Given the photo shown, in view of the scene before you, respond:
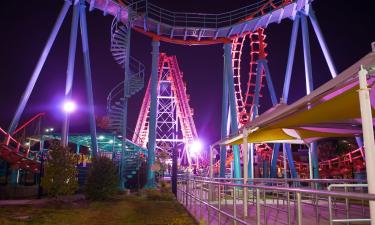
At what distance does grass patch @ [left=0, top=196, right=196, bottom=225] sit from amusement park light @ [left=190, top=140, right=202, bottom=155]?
97.9 feet

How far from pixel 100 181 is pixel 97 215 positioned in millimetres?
4699

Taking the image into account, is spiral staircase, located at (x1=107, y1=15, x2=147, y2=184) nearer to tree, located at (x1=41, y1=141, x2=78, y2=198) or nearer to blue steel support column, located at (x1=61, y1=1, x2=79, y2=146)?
blue steel support column, located at (x1=61, y1=1, x2=79, y2=146)

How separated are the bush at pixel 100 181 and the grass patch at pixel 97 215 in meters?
1.57

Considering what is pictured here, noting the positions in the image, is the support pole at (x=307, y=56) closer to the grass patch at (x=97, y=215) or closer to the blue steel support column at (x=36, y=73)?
the grass patch at (x=97, y=215)

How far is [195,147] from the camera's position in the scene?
4431 cm

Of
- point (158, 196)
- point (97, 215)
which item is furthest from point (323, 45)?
point (97, 215)

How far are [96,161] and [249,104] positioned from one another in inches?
775

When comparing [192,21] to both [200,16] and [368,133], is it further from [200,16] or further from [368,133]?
[368,133]

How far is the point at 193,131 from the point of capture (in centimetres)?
4462

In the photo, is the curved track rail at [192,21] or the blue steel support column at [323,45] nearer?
the blue steel support column at [323,45]

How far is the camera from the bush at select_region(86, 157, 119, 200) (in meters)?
15.5

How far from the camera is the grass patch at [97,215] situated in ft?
31.5

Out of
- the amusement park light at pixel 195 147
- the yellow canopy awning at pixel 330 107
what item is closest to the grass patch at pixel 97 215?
the yellow canopy awning at pixel 330 107

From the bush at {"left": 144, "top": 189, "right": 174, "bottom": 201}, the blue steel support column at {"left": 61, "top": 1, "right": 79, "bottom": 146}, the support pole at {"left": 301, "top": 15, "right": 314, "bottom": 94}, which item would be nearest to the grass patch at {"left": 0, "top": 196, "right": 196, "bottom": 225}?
the bush at {"left": 144, "top": 189, "right": 174, "bottom": 201}
